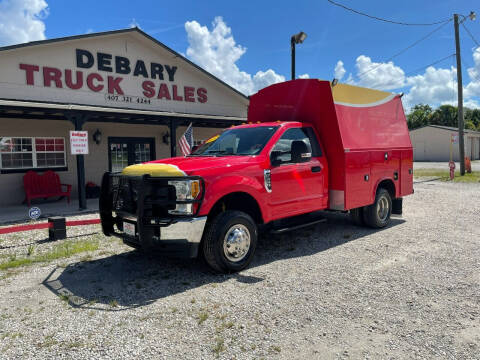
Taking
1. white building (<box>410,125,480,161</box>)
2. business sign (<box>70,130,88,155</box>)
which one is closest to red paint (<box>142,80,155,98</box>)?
business sign (<box>70,130,88,155</box>)

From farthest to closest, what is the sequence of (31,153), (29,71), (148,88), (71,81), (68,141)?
(148,88)
(68,141)
(71,81)
(31,153)
(29,71)

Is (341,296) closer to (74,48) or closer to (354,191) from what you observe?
(354,191)

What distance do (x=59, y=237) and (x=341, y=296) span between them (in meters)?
5.16

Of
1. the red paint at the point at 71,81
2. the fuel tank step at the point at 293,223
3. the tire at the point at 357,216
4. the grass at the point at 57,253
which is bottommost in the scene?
the grass at the point at 57,253

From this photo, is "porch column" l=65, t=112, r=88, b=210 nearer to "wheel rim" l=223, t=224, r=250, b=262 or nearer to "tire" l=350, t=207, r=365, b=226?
"wheel rim" l=223, t=224, r=250, b=262

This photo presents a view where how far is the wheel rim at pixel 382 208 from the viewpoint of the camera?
7.19m

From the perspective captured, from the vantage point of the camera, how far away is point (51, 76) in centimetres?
1178

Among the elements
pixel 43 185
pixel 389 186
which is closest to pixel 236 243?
pixel 389 186

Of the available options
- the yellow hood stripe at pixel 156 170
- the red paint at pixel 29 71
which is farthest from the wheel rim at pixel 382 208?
the red paint at pixel 29 71

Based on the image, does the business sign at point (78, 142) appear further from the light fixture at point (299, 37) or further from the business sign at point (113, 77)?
the light fixture at point (299, 37)

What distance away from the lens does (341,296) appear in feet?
12.9

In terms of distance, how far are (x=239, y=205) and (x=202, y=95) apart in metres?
11.5

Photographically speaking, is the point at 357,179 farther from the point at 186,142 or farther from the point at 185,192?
the point at 186,142

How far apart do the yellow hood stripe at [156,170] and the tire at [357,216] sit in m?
4.17
